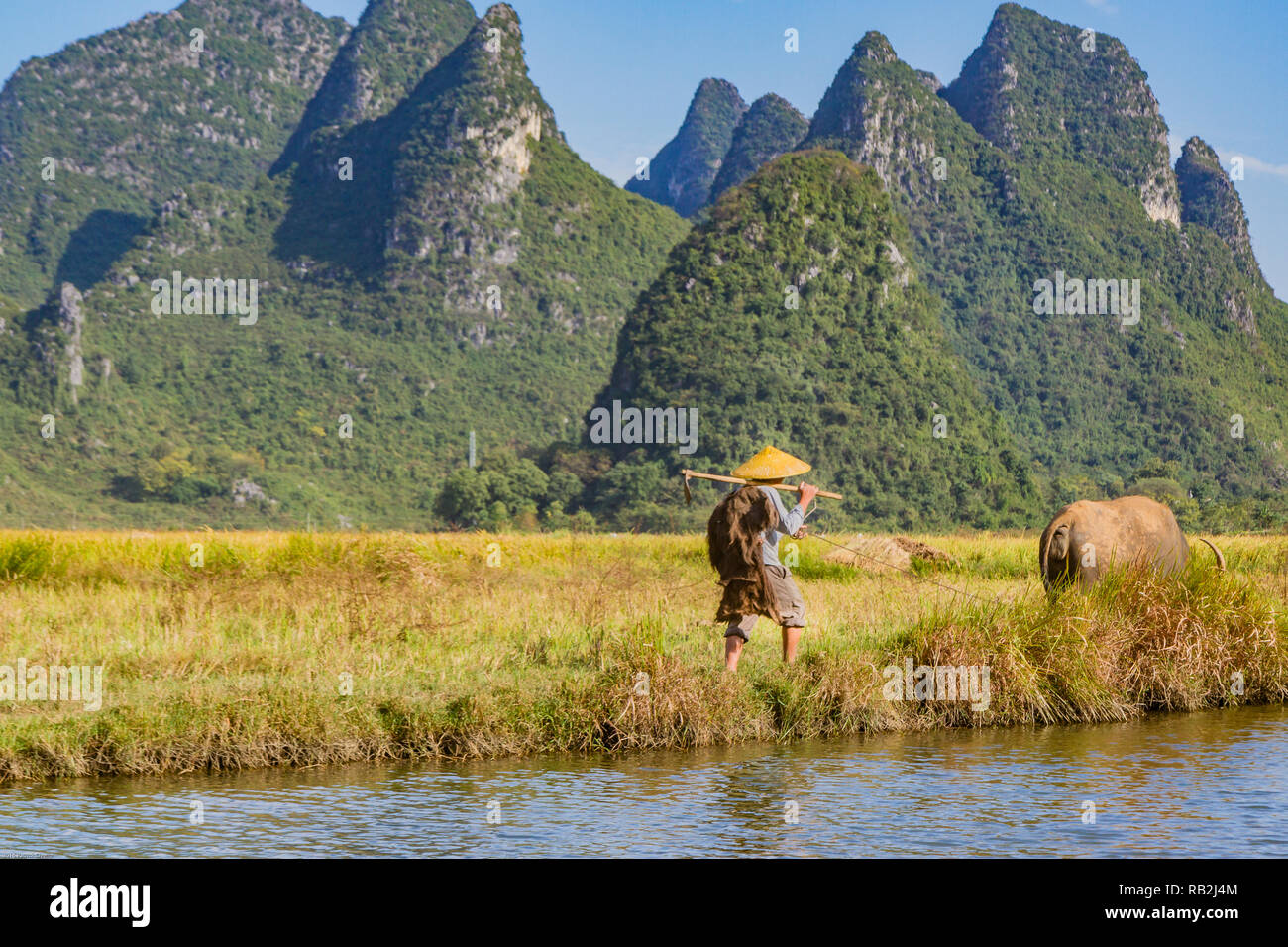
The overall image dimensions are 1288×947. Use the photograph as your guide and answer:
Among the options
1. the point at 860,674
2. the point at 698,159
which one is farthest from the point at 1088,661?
the point at 698,159

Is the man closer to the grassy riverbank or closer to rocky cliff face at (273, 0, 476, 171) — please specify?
the grassy riverbank

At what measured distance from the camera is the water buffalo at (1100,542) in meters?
11.9

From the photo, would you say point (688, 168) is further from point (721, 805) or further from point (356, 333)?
point (721, 805)

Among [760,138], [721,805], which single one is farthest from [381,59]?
[721,805]

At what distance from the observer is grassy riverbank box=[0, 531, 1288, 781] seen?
8.09 m

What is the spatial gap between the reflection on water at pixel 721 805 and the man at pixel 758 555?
1058mm

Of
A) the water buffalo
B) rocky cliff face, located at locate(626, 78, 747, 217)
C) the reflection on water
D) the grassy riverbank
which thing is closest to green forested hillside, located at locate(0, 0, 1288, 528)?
rocky cliff face, located at locate(626, 78, 747, 217)

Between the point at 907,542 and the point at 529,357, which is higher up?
the point at 529,357

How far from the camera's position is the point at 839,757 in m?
8.41

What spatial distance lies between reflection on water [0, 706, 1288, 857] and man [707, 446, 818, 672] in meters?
1.06

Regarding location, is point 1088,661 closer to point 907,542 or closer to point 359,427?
point 907,542

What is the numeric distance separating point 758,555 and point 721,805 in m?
2.67

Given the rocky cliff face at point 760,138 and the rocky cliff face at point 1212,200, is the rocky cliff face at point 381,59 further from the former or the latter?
the rocky cliff face at point 1212,200
